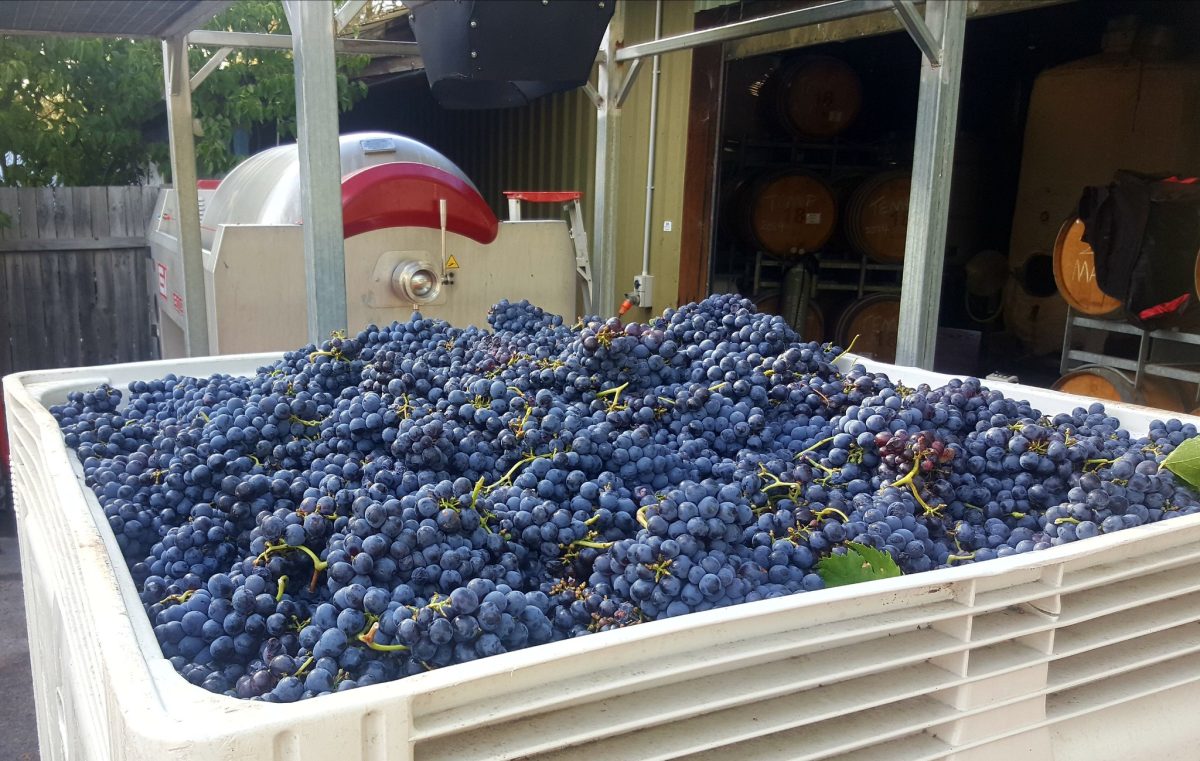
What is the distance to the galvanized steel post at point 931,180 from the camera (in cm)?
253

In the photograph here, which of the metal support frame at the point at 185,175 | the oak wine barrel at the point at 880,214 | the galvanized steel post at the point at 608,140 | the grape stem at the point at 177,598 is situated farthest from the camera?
the oak wine barrel at the point at 880,214

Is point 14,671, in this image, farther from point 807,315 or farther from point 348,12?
point 807,315

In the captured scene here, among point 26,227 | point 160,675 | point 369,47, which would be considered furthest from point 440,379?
point 26,227

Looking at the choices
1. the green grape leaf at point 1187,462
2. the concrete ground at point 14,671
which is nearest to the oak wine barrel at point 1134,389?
the green grape leaf at point 1187,462

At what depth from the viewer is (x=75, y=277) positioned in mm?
6184

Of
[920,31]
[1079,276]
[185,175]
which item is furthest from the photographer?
[1079,276]

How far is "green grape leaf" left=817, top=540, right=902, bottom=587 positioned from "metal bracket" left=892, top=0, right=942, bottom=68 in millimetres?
1855

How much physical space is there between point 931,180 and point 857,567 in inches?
73.4

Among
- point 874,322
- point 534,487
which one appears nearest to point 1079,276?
point 874,322

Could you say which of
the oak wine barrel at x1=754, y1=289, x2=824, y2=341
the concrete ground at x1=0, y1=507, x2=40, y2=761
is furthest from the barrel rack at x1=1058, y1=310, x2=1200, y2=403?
the concrete ground at x1=0, y1=507, x2=40, y2=761

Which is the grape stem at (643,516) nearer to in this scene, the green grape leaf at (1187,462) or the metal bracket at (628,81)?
the green grape leaf at (1187,462)

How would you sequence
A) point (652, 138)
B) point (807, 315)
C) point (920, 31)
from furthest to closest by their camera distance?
point (807, 315) < point (652, 138) < point (920, 31)

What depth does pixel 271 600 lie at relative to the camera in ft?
3.11

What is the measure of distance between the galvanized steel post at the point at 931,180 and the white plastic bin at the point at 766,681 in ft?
5.11
